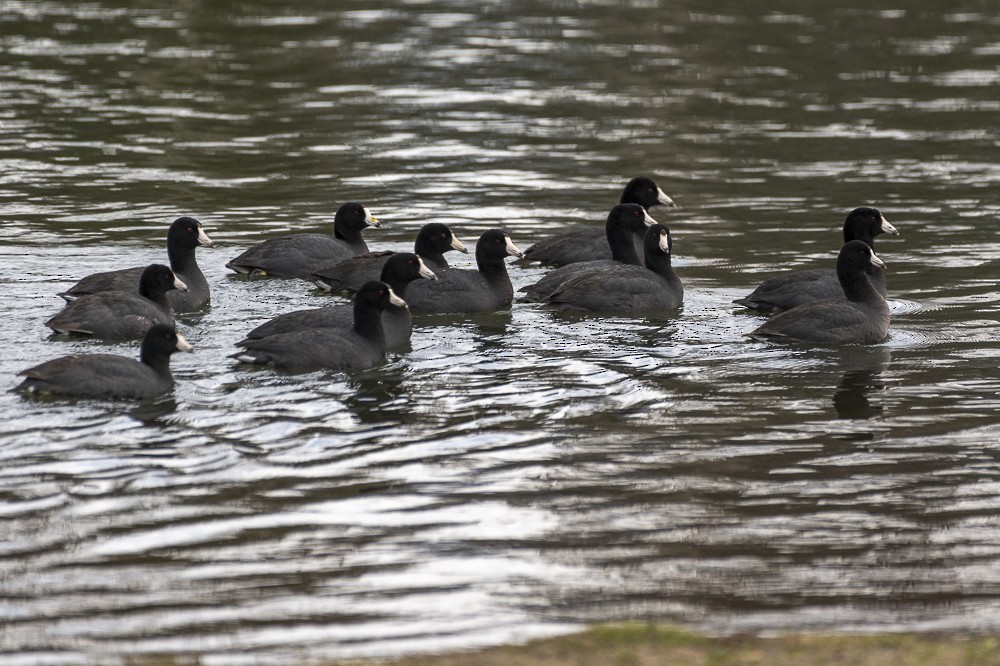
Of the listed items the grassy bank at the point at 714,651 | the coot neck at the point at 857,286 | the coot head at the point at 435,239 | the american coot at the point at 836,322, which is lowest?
the grassy bank at the point at 714,651

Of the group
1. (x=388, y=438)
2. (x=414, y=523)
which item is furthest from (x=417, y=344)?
(x=414, y=523)

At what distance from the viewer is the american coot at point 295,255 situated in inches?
679

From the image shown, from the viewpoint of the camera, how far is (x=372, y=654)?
7738mm

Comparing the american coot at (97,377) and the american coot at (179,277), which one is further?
the american coot at (179,277)

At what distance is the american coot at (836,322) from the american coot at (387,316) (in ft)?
11.5

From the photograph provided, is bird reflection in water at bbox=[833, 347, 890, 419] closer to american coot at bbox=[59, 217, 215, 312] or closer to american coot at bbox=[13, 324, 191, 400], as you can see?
american coot at bbox=[13, 324, 191, 400]

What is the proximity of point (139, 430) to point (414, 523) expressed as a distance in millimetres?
3053

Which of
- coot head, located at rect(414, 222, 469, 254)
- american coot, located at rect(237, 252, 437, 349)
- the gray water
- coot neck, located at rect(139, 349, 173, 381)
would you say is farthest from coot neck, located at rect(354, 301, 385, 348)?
coot head, located at rect(414, 222, 469, 254)

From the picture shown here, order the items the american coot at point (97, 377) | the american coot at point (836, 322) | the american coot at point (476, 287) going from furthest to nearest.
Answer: the american coot at point (476, 287) → the american coot at point (836, 322) → the american coot at point (97, 377)

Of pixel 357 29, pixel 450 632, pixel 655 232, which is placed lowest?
pixel 450 632

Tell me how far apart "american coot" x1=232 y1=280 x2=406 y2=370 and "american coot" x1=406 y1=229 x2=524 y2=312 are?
5.06 ft

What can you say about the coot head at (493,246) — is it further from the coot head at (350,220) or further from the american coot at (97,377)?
the american coot at (97,377)

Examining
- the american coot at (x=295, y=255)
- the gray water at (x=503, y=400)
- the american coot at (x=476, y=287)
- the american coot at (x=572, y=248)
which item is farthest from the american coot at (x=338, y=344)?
the american coot at (x=572, y=248)

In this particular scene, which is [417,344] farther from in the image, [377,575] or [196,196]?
[196,196]
